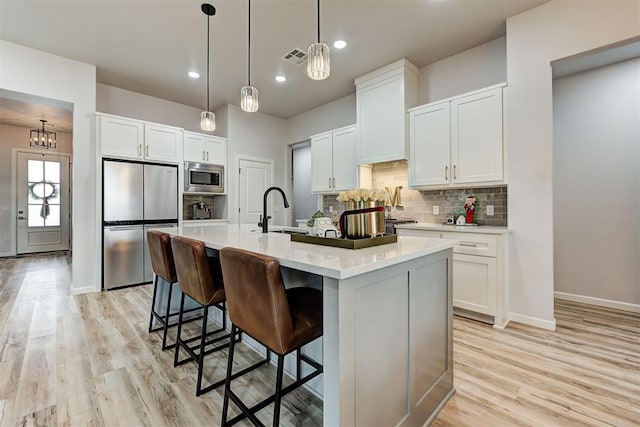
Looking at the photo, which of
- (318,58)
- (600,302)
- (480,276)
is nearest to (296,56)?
(318,58)

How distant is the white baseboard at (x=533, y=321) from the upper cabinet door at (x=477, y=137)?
4.53 feet

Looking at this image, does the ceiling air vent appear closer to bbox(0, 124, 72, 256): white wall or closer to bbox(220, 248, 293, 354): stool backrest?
bbox(220, 248, 293, 354): stool backrest

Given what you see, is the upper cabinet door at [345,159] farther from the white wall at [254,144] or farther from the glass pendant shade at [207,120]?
the glass pendant shade at [207,120]

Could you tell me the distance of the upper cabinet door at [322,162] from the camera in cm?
480

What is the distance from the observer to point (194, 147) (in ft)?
16.0

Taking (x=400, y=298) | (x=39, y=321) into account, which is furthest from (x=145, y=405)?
(x=39, y=321)

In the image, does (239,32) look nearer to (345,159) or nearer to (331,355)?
(345,159)

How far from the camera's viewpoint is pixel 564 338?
2475mm

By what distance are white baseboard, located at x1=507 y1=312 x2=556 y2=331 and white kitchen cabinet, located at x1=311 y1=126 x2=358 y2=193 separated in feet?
8.34

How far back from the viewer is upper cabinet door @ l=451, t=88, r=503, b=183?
2953 mm

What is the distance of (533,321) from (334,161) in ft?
10.8

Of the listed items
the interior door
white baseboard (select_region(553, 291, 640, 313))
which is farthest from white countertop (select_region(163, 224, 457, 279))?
the interior door

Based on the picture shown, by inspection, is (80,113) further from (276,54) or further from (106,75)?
(276,54)

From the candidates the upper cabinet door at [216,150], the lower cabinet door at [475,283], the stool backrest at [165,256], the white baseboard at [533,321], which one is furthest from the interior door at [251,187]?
the white baseboard at [533,321]
